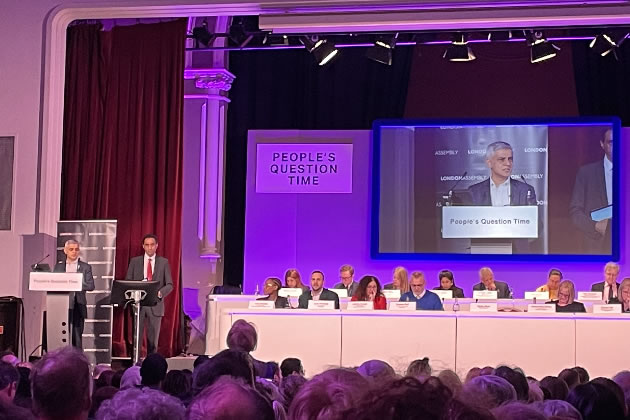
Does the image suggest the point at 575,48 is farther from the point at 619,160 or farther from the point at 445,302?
the point at 445,302

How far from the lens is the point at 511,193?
11250 mm

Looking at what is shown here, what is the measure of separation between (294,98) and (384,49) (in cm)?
290

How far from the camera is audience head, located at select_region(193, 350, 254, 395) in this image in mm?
2445

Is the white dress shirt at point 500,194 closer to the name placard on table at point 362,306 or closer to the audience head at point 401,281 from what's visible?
the audience head at point 401,281

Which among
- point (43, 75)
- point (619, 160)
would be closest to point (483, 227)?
point (619, 160)

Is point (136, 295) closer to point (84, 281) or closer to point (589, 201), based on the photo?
point (84, 281)

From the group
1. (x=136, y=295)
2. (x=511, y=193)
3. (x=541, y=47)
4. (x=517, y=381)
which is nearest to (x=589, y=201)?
(x=511, y=193)

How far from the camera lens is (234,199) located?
11891 mm

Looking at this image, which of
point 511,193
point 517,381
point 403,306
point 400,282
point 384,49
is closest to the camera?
point 517,381

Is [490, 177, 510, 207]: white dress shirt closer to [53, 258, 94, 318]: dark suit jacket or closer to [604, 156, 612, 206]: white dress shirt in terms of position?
[604, 156, 612, 206]: white dress shirt

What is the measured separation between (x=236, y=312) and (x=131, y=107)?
10.3 ft

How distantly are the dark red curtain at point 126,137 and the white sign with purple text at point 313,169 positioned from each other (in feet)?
6.27

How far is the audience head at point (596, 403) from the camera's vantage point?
7.50 feet

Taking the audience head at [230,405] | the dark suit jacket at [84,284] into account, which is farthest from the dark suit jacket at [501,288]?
the audience head at [230,405]
